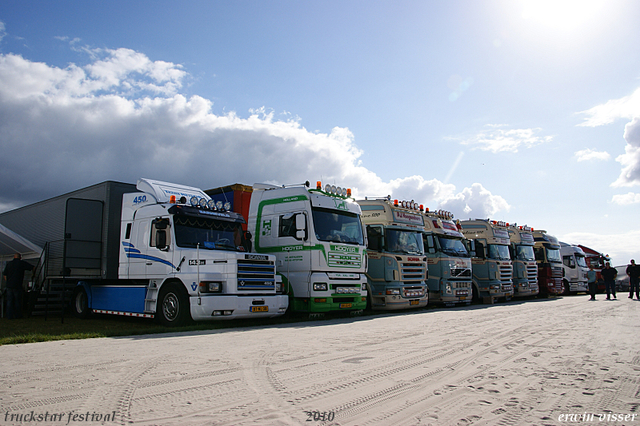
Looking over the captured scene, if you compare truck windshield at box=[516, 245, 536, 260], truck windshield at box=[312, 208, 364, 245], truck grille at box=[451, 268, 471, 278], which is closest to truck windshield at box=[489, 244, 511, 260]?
truck windshield at box=[516, 245, 536, 260]

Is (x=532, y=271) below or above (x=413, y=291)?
above

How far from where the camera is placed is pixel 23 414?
3662mm

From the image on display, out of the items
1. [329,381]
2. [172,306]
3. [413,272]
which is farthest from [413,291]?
[329,381]

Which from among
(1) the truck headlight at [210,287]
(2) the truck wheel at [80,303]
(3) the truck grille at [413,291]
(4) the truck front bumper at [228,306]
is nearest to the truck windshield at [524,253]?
(3) the truck grille at [413,291]

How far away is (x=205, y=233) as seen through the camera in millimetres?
11266

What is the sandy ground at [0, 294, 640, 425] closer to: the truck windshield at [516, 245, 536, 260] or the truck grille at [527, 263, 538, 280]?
the truck windshield at [516, 245, 536, 260]

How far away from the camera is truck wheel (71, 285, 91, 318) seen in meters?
13.5

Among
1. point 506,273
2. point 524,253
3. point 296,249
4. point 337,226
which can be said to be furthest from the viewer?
point 524,253

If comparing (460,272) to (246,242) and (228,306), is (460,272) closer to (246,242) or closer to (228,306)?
(246,242)

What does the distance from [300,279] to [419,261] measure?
5431 millimetres

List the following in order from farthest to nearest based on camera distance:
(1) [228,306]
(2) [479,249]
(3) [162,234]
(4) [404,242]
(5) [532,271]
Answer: (5) [532,271] < (2) [479,249] < (4) [404,242] < (3) [162,234] < (1) [228,306]

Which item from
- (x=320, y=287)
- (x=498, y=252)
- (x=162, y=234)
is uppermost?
(x=498, y=252)

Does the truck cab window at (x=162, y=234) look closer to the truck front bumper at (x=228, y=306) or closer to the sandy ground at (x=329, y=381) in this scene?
the truck front bumper at (x=228, y=306)

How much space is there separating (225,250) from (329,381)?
22.6ft
